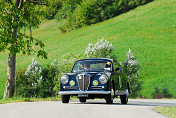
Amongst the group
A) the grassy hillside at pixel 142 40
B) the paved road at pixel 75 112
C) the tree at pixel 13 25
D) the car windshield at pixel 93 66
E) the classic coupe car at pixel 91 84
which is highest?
the grassy hillside at pixel 142 40

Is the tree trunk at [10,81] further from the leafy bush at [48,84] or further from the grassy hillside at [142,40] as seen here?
the grassy hillside at [142,40]

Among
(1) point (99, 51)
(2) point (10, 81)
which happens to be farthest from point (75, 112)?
(1) point (99, 51)

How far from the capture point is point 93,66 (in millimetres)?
18188

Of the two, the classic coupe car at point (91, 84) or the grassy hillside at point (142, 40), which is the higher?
the grassy hillside at point (142, 40)

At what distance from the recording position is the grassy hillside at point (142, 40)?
60688 millimetres

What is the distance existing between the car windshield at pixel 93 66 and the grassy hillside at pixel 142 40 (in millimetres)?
33264

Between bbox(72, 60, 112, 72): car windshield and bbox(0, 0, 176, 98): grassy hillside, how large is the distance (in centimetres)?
3326

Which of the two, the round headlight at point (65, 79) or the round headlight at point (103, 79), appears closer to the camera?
the round headlight at point (103, 79)

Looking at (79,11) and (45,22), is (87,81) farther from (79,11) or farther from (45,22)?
(45,22)

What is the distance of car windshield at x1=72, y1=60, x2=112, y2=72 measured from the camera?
17766mm

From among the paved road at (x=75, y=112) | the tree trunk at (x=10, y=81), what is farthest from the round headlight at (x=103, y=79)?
the tree trunk at (x=10, y=81)

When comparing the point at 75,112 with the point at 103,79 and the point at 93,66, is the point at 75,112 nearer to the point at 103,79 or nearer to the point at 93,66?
the point at 103,79

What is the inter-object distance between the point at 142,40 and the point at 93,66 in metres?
62.2

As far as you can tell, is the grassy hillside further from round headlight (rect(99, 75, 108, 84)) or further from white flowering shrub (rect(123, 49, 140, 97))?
round headlight (rect(99, 75, 108, 84))
